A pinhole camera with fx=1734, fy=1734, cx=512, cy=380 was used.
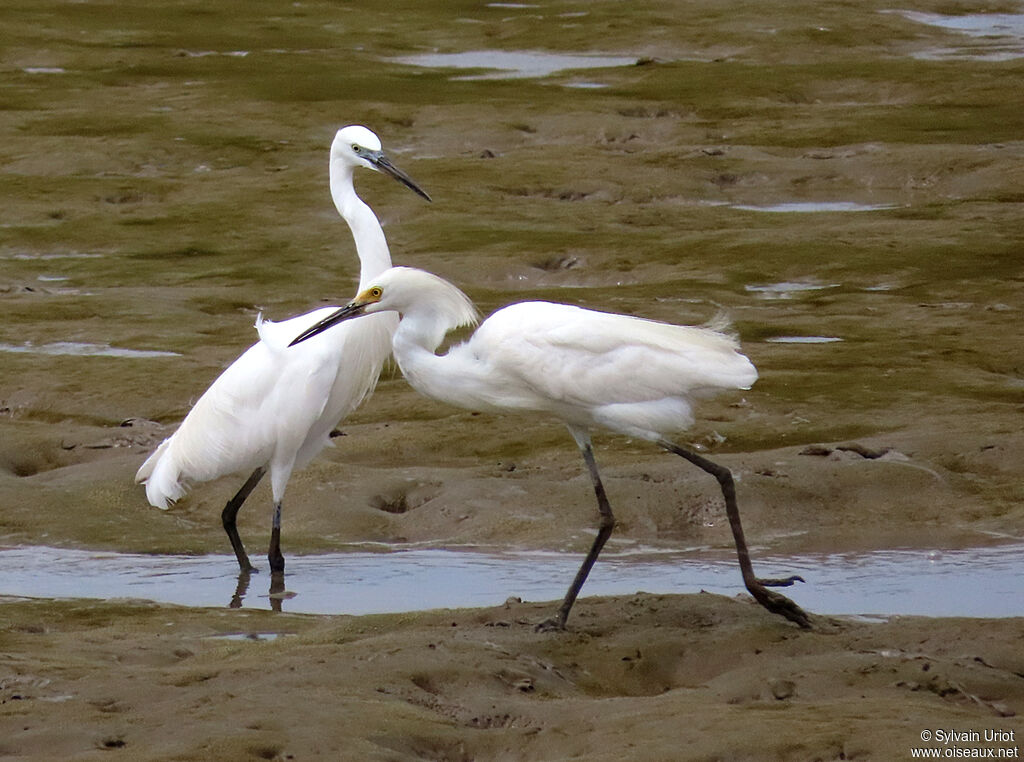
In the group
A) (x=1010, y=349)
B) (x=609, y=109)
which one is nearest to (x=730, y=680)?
(x=1010, y=349)

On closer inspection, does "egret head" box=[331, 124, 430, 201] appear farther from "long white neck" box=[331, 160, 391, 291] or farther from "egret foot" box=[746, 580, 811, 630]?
"egret foot" box=[746, 580, 811, 630]

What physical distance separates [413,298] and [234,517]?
1891 mm

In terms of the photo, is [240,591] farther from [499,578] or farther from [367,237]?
[367,237]

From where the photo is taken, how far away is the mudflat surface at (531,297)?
16.1 ft

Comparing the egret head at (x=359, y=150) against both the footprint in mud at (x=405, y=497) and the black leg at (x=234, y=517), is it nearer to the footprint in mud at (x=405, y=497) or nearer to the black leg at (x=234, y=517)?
the footprint in mud at (x=405, y=497)

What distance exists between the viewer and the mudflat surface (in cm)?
490

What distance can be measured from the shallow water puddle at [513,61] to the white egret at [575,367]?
14.3 m

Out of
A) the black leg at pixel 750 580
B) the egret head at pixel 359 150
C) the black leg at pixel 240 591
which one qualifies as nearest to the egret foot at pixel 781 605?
the black leg at pixel 750 580

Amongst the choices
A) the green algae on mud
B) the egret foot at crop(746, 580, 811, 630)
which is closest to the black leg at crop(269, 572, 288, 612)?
the green algae on mud

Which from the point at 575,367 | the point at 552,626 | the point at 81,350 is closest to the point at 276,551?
the point at 552,626

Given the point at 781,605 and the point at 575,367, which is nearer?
the point at 781,605

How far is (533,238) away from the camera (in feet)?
42.9

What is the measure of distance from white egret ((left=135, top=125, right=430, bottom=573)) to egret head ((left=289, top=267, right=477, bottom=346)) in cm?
129

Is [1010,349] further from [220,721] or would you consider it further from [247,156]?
[247,156]
